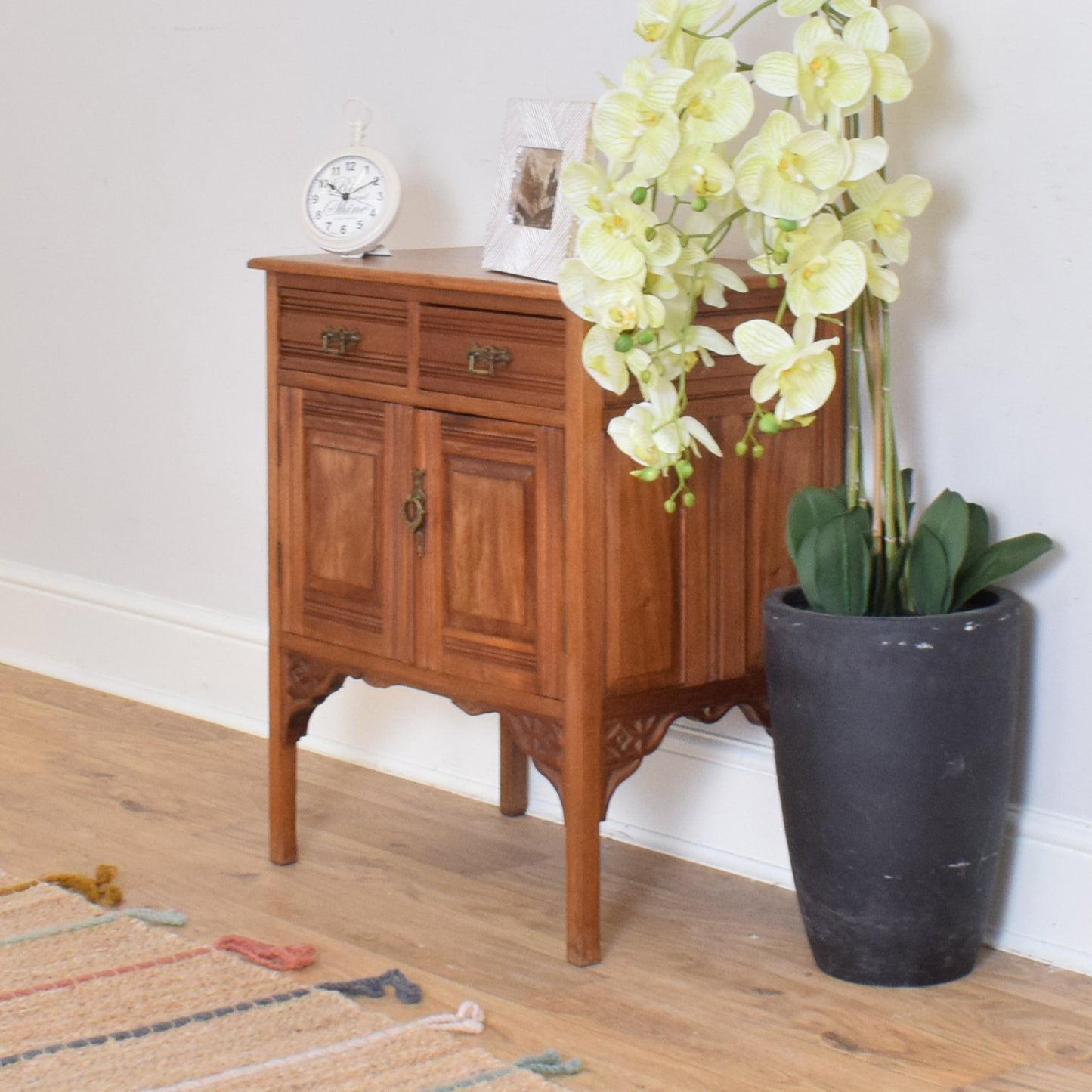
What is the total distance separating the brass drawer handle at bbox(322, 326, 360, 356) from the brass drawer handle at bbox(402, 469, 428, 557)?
21 centimetres

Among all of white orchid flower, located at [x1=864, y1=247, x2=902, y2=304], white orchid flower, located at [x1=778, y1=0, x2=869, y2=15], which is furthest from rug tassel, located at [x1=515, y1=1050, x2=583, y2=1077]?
white orchid flower, located at [x1=778, y1=0, x2=869, y2=15]

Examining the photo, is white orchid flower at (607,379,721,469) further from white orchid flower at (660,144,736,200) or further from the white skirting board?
the white skirting board

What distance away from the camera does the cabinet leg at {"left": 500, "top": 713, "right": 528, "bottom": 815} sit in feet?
8.98

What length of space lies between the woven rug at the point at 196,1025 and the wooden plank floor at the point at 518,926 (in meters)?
0.06

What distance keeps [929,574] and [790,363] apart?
33 centimetres

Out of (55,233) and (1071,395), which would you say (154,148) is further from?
(1071,395)

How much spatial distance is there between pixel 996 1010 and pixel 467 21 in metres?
1.64

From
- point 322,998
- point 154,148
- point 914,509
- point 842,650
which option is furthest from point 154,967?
point 154,148

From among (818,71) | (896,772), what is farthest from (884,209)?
(896,772)

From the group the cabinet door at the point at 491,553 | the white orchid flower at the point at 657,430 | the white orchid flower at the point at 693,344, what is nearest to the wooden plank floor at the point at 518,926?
the cabinet door at the point at 491,553

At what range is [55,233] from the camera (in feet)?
11.6

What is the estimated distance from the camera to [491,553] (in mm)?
2201

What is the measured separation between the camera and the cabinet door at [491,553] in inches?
84.0

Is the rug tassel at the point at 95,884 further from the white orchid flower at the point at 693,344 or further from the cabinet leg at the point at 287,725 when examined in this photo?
the white orchid flower at the point at 693,344
